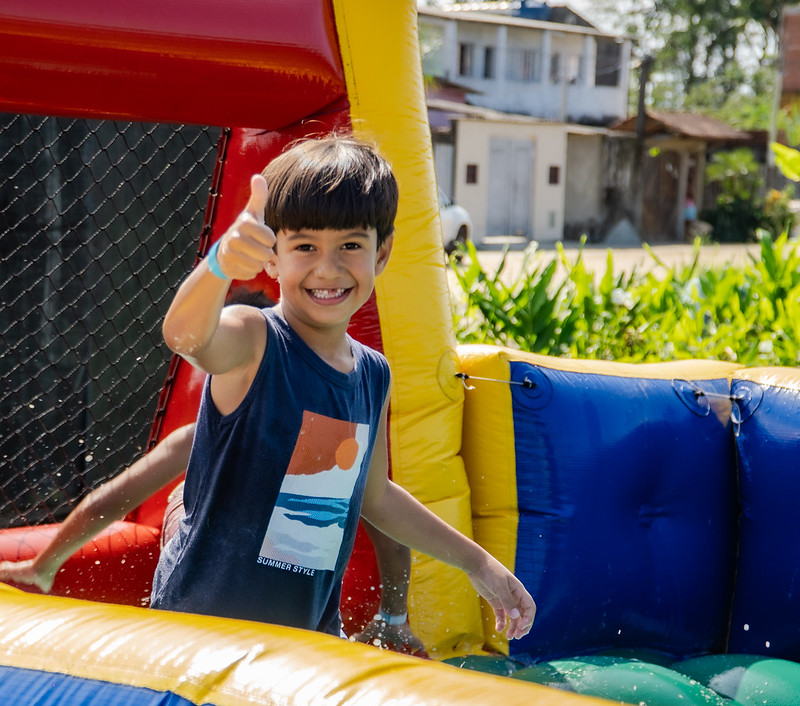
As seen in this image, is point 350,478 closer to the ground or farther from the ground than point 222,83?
closer to the ground

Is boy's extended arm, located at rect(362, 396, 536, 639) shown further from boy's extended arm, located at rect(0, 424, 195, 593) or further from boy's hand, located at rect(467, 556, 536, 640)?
boy's extended arm, located at rect(0, 424, 195, 593)

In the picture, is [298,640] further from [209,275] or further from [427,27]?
[427,27]

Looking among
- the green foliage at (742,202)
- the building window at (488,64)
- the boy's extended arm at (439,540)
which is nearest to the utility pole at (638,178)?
the green foliage at (742,202)

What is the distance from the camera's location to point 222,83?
1.84 metres

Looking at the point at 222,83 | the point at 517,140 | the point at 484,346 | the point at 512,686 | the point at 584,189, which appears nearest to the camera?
the point at 512,686

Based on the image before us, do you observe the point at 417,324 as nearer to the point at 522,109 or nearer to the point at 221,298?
the point at 221,298

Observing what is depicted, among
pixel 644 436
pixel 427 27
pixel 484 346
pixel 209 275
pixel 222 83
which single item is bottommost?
pixel 644 436

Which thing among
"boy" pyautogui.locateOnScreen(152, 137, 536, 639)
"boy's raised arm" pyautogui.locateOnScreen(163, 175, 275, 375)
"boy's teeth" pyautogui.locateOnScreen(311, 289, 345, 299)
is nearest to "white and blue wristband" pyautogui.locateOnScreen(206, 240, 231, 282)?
"boy's raised arm" pyautogui.locateOnScreen(163, 175, 275, 375)

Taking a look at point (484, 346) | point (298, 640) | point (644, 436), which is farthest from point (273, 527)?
point (644, 436)

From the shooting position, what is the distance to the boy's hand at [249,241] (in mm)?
1135

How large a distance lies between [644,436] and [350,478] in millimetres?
1055

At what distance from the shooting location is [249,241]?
1.13 m

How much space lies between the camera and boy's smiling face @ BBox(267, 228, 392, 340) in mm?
1417

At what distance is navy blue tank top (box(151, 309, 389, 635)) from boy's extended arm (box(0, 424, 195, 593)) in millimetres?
225
